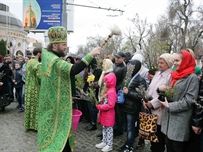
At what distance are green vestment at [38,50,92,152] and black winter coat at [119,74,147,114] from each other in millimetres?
1413

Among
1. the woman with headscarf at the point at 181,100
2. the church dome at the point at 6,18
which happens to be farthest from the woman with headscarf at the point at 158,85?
the church dome at the point at 6,18

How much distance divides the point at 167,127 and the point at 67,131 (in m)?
1.35

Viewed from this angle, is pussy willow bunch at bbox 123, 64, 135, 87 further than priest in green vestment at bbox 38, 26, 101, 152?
Yes

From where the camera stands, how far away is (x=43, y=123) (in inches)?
117

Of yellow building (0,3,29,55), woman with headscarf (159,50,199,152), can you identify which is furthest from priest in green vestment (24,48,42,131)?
yellow building (0,3,29,55)

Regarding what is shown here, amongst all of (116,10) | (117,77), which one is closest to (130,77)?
(117,77)

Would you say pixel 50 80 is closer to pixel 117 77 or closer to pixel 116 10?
pixel 117 77

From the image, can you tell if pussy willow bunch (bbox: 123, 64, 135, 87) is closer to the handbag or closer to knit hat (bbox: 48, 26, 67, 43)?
the handbag

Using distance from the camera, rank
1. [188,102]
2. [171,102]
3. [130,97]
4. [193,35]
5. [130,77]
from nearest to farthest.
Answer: [188,102] → [171,102] → [130,77] → [130,97] → [193,35]

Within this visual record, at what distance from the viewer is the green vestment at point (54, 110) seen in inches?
114

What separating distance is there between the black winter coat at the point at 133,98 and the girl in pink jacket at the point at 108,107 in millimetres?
237

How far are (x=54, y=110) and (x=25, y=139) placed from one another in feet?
8.01

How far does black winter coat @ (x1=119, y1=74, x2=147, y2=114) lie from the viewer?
3975mm

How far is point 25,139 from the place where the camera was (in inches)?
195
